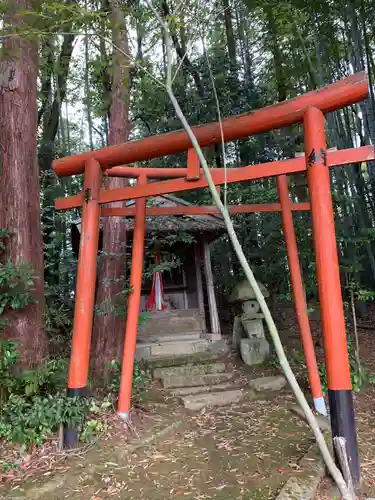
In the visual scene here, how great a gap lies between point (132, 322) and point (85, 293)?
2.36ft

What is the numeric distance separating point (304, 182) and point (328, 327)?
6.29 metres

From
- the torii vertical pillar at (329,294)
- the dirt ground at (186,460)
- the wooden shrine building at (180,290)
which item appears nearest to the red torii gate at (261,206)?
the torii vertical pillar at (329,294)

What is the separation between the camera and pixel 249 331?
705 cm

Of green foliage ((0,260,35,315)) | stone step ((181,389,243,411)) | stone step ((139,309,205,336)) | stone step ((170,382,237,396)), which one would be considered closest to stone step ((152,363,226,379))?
stone step ((170,382,237,396))

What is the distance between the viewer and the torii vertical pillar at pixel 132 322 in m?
4.22

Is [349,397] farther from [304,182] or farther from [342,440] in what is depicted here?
[304,182]

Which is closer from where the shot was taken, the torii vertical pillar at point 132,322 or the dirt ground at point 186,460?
the dirt ground at point 186,460

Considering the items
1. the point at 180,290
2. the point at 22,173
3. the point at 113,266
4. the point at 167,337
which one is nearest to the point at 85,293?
the point at 113,266

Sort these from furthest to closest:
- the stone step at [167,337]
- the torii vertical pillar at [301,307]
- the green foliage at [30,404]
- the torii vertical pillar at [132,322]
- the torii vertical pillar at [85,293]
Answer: the stone step at [167,337], the torii vertical pillar at [301,307], the torii vertical pillar at [132,322], the torii vertical pillar at [85,293], the green foliage at [30,404]

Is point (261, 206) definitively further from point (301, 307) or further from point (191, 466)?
point (191, 466)

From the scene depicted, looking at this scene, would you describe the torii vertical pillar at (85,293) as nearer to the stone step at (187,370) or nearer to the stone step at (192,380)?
the stone step at (192,380)

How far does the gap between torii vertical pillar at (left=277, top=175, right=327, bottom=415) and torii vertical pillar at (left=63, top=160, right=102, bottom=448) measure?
2.29 meters

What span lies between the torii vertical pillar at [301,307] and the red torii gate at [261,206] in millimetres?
12

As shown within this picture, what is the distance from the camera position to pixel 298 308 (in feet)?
15.5
